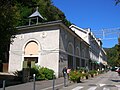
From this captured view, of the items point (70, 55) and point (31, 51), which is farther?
point (70, 55)

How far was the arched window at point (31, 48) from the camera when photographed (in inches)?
1319

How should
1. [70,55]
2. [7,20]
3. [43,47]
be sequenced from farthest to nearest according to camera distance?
[70,55], [43,47], [7,20]

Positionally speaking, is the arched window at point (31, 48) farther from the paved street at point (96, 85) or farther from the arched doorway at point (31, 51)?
the paved street at point (96, 85)

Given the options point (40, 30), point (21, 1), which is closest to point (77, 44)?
point (40, 30)

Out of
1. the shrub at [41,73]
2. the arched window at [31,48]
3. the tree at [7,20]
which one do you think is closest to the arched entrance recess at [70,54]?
the arched window at [31,48]

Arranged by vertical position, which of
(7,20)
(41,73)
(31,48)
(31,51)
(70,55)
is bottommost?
(41,73)

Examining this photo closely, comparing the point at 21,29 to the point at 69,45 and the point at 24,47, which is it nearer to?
the point at 24,47

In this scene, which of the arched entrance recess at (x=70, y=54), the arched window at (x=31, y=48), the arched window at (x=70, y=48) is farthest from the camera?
the arched window at (x=70, y=48)

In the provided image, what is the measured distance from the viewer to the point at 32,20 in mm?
41250

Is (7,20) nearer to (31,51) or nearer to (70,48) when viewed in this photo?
(31,51)

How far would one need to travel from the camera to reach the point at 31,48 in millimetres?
33875

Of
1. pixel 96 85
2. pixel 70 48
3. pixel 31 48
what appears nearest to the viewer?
pixel 96 85

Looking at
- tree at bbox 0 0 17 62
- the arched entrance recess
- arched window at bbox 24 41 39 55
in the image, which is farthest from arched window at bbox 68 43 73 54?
tree at bbox 0 0 17 62

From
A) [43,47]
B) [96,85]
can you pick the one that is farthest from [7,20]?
[43,47]
